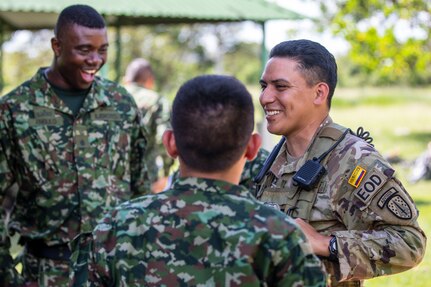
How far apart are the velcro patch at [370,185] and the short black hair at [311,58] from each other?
410mm

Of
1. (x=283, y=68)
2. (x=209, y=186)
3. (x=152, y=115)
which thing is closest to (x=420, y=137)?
(x=152, y=115)

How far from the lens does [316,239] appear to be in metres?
2.92

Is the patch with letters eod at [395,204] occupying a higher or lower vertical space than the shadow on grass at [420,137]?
higher

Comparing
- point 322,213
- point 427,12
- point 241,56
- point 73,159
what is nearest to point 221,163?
point 322,213

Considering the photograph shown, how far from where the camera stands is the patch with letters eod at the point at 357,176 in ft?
9.73

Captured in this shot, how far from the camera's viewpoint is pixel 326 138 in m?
3.14

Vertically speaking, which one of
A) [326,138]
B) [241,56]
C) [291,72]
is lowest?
[241,56]

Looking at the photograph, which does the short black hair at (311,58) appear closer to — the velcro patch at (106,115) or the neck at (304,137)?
the neck at (304,137)

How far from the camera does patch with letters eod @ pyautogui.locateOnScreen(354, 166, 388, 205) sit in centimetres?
294

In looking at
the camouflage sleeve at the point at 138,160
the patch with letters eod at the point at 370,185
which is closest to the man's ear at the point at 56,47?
the camouflage sleeve at the point at 138,160

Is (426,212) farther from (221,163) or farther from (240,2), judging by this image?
(221,163)

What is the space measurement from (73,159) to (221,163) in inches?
84.2

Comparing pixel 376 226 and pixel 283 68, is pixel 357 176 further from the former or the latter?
pixel 283 68

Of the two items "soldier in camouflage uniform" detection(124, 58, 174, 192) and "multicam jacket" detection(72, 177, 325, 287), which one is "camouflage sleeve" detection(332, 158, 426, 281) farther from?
"soldier in camouflage uniform" detection(124, 58, 174, 192)
